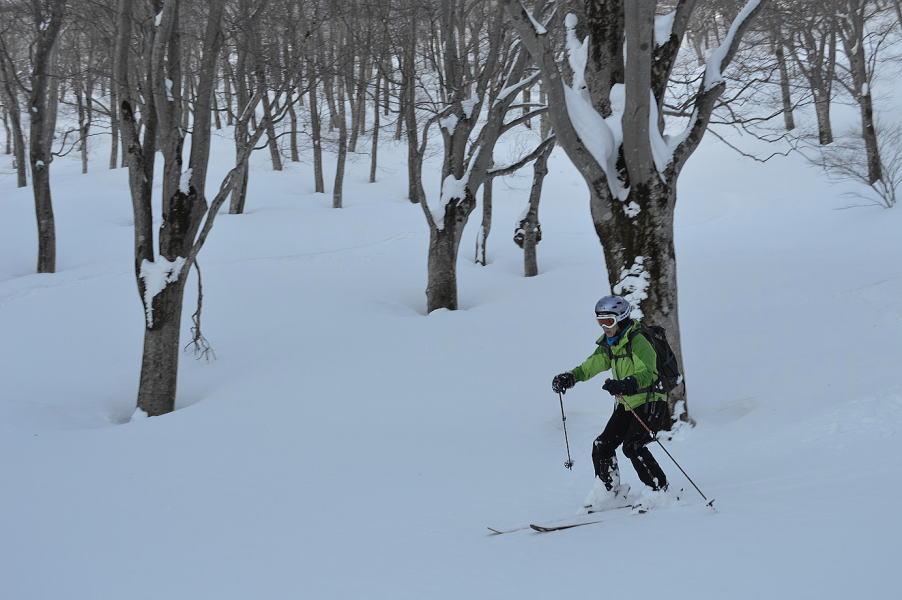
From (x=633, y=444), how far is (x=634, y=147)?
300 cm

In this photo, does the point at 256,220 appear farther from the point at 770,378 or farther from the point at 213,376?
the point at 770,378

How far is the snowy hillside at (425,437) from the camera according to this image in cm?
383

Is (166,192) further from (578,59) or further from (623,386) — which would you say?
(623,386)

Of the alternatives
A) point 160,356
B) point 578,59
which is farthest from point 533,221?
point 160,356

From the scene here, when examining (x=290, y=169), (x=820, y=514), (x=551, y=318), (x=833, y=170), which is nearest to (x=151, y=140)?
(x=551, y=318)

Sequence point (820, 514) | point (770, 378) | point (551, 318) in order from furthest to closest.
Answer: point (551, 318)
point (770, 378)
point (820, 514)

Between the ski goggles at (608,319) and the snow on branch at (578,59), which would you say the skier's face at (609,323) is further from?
the snow on branch at (578,59)

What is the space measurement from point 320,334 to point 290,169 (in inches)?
793

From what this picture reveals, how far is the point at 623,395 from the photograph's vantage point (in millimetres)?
4789

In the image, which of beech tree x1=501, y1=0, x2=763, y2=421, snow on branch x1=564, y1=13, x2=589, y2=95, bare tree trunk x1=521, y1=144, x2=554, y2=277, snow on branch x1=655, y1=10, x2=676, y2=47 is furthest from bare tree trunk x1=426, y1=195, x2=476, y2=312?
snow on branch x1=655, y1=10, x2=676, y2=47

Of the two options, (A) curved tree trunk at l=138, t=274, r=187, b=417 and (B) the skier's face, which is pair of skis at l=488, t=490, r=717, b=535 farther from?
(A) curved tree trunk at l=138, t=274, r=187, b=417

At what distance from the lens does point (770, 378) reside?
739 cm

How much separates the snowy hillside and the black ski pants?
1.16 ft

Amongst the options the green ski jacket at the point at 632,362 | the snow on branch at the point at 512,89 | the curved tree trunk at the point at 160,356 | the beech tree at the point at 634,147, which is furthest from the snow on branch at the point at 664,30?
the curved tree trunk at the point at 160,356
